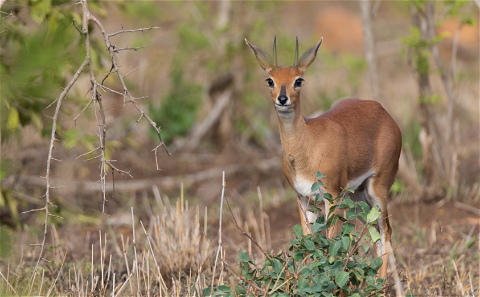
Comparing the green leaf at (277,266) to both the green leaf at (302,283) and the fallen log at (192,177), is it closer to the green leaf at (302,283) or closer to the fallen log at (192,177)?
the green leaf at (302,283)

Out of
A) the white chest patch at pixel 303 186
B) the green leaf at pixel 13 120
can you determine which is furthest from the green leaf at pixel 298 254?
the green leaf at pixel 13 120

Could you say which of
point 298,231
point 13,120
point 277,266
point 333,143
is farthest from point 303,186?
point 13,120

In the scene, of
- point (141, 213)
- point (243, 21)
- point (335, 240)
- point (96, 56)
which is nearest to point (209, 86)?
point (243, 21)

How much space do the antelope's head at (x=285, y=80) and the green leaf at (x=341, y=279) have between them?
1192 millimetres

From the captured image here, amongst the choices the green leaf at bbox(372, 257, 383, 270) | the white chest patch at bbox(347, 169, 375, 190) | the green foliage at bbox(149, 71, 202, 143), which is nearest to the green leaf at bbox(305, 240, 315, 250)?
the green leaf at bbox(372, 257, 383, 270)

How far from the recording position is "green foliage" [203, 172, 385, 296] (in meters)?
2.68

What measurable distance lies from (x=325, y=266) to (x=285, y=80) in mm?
1272

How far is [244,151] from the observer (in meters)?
8.38

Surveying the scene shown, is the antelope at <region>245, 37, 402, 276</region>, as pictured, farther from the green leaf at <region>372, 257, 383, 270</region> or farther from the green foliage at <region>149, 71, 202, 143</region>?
the green foliage at <region>149, 71, 202, 143</region>

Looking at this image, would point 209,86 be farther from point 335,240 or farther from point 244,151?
point 335,240

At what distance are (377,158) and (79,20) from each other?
8.89 feet

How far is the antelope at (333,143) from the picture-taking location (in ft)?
11.3

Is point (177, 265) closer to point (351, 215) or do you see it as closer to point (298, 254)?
point (298, 254)

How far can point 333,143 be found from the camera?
143 inches
